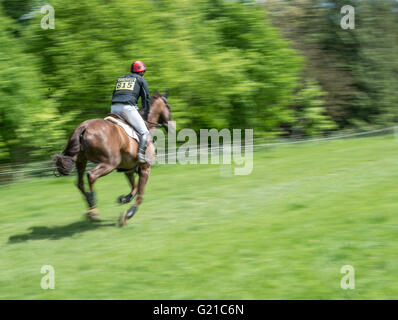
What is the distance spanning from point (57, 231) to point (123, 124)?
7.90 ft

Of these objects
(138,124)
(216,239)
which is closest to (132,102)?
(138,124)

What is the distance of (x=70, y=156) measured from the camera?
9.90m

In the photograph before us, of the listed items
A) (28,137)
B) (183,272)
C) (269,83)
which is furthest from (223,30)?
(183,272)

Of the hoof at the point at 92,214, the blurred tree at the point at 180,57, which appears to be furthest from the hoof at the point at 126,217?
the blurred tree at the point at 180,57

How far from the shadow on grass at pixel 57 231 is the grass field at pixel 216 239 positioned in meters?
0.02

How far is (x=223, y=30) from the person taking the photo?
909 inches

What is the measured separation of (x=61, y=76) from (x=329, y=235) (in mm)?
11835

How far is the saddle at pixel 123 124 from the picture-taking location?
1045 centimetres

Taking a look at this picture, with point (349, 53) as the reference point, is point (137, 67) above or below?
below

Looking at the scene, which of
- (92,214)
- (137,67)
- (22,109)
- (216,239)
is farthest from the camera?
(22,109)

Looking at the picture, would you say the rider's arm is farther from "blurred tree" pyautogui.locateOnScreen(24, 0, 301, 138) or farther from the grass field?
"blurred tree" pyautogui.locateOnScreen(24, 0, 301, 138)

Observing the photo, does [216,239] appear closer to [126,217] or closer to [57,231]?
[126,217]

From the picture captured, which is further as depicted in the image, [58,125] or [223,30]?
[223,30]
